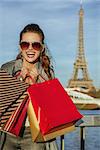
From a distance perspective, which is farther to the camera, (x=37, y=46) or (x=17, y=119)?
(x=37, y=46)

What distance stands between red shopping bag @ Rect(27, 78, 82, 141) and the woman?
90 millimetres

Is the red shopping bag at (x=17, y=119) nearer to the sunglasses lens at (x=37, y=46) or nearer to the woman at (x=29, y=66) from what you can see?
the woman at (x=29, y=66)

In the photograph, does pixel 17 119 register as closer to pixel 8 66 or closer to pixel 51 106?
pixel 51 106

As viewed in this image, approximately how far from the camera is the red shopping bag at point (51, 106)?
73.2 inches

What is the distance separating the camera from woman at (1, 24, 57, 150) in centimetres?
205

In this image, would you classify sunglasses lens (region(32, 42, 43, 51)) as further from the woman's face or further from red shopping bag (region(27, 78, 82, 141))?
red shopping bag (region(27, 78, 82, 141))

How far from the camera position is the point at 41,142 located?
2.01 metres

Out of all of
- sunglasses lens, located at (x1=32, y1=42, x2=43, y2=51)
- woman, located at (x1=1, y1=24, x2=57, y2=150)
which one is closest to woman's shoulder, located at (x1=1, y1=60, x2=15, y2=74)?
woman, located at (x1=1, y1=24, x2=57, y2=150)

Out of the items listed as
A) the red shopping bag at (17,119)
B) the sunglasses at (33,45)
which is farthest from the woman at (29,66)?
the red shopping bag at (17,119)

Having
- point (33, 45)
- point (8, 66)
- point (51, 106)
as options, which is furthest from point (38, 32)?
point (51, 106)

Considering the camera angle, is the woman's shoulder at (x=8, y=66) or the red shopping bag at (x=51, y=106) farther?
the woman's shoulder at (x=8, y=66)

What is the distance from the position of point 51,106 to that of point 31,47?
323 mm

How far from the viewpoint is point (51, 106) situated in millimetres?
1918

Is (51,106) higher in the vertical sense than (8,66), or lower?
lower
